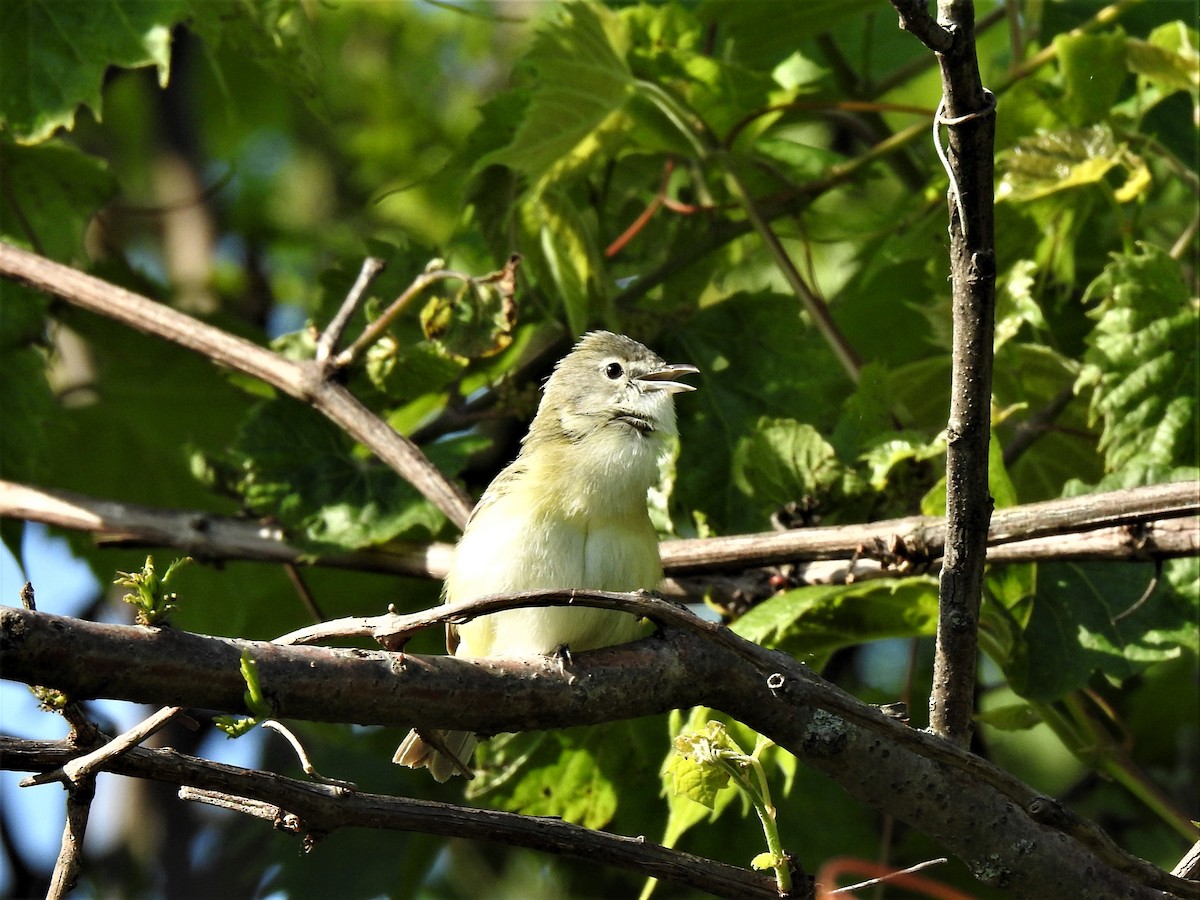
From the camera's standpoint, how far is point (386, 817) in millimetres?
2096

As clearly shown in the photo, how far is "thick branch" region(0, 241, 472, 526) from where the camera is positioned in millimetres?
3660

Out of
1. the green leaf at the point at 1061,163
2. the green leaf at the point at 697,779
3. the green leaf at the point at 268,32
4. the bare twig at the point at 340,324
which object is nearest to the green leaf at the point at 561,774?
the bare twig at the point at 340,324

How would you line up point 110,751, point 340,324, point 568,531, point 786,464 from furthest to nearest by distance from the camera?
point 340,324 < point 786,464 < point 568,531 < point 110,751

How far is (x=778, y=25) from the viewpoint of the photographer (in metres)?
4.21

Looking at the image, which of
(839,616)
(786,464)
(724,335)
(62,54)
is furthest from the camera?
(724,335)

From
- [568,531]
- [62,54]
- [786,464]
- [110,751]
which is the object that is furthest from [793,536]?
[62,54]

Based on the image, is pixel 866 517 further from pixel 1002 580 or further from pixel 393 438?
pixel 393 438

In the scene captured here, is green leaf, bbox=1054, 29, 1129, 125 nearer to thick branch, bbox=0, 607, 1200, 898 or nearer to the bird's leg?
thick branch, bbox=0, 607, 1200, 898

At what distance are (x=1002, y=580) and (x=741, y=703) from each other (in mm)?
1284

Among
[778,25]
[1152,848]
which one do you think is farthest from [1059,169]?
[1152,848]

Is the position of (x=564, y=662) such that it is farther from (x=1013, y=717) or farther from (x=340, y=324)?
(x=340, y=324)

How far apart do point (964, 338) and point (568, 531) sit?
5.38 feet

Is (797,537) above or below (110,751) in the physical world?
above

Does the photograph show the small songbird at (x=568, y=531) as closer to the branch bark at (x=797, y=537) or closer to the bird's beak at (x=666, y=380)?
the bird's beak at (x=666, y=380)
